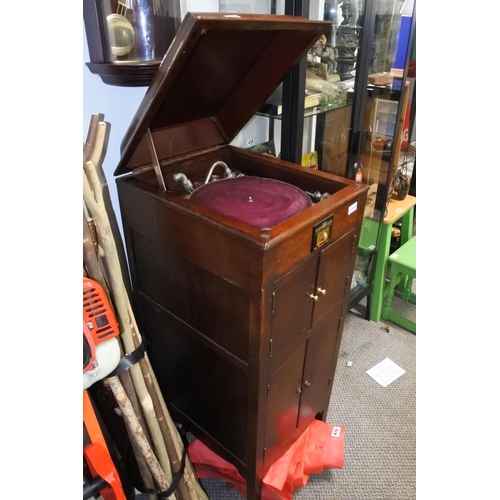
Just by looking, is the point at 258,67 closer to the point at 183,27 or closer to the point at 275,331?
the point at 183,27

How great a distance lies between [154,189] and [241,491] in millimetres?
1075

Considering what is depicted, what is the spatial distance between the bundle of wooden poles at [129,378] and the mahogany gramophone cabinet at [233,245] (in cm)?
14

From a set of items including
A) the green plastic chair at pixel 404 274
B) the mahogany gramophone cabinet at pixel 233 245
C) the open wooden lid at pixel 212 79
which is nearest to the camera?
the open wooden lid at pixel 212 79

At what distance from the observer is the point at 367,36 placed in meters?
1.58

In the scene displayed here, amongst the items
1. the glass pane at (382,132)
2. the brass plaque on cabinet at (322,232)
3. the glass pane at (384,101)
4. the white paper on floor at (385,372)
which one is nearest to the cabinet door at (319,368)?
the brass plaque on cabinet at (322,232)

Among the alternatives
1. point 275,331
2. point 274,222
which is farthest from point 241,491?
point 274,222

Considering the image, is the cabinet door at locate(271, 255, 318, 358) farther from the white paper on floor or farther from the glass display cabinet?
the white paper on floor

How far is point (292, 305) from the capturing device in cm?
103

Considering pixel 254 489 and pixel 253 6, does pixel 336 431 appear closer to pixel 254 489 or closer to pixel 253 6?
pixel 254 489

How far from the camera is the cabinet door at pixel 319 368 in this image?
49.4 inches

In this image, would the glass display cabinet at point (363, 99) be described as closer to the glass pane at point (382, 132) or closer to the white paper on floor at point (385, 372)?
the glass pane at point (382, 132)

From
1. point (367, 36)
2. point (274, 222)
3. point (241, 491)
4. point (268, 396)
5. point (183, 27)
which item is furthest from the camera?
point (367, 36)

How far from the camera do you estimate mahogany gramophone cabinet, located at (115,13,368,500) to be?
A: 2.96 ft

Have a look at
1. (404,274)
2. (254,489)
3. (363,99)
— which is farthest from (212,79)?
(404,274)
